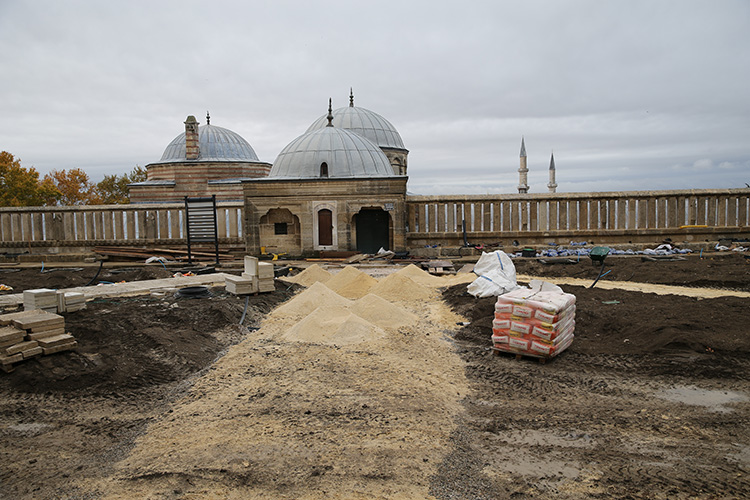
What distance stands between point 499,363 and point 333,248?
15274mm

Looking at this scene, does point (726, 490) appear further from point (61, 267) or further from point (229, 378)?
point (61, 267)

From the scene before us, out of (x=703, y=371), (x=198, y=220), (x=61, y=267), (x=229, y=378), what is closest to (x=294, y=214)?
(x=198, y=220)

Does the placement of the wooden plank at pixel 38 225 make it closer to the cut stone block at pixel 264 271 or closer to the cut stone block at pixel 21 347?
the cut stone block at pixel 264 271

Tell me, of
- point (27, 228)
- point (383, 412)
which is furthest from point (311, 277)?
point (27, 228)

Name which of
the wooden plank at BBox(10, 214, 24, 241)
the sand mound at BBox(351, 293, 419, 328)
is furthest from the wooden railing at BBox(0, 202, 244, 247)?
the sand mound at BBox(351, 293, 419, 328)

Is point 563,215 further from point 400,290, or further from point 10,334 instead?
point 10,334

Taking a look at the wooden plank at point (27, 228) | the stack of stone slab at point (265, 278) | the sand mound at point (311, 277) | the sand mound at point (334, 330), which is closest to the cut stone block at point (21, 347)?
the sand mound at point (334, 330)

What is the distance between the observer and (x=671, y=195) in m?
23.5

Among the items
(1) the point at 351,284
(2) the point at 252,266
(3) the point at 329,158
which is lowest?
(1) the point at 351,284

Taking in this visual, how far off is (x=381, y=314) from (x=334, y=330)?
1.20m

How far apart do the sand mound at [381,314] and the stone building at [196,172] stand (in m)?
28.8

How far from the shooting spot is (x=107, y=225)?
Answer: 25750 mm

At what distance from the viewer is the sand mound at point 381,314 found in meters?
9.70

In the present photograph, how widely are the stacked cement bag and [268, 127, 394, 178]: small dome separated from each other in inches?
631
